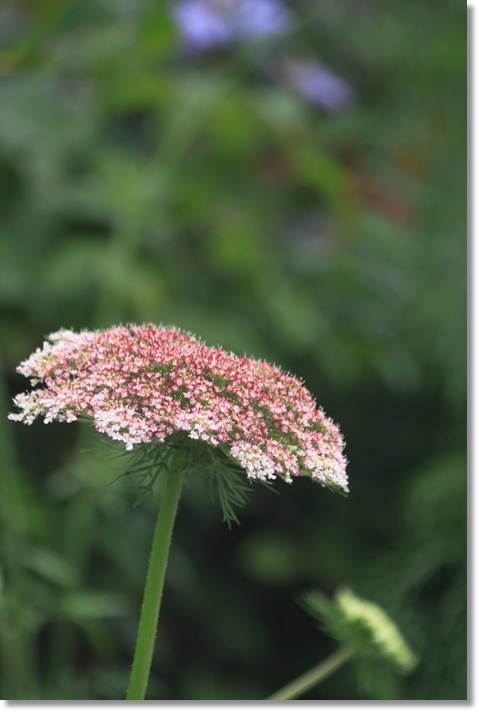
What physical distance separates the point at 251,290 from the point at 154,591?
1146mm

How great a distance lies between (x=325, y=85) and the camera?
1.79m

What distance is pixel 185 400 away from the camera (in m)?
0.31

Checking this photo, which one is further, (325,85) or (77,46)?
(325,85)

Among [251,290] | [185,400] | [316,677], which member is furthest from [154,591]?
[251,290]

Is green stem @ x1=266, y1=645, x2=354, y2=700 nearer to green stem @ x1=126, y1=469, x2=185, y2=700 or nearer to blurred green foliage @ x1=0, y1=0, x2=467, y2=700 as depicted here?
green stem @ x1=126, y1=469, x2=185, y2=700

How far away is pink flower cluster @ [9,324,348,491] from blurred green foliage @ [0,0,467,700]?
681 millimetres

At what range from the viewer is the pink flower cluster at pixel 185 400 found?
0.96ft

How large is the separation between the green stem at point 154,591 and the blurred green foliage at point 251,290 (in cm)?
66

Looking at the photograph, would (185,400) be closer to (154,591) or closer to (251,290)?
(154,591)

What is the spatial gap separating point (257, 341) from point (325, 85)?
63 centimetres

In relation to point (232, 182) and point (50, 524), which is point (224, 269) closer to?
point (232, 182)

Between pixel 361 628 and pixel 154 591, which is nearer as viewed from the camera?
pixel 154 591

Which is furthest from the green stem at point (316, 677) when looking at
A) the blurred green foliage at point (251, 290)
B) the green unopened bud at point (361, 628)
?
the blurred green foliage at point (251, 290)

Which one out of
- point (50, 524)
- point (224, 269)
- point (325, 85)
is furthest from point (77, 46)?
point (325, 85)
